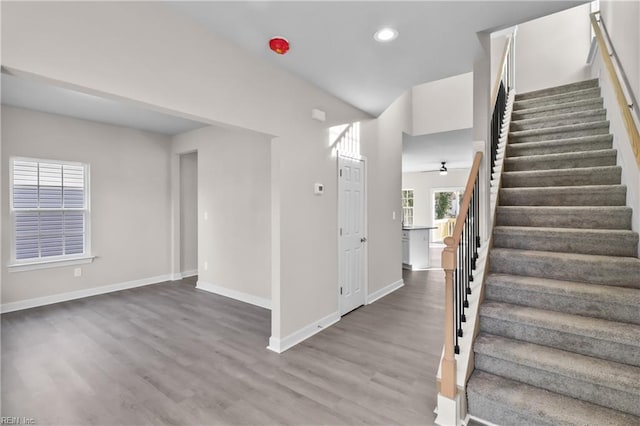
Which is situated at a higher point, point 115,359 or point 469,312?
point 469,312

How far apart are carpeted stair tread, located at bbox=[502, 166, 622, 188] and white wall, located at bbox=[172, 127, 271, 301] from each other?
298cm

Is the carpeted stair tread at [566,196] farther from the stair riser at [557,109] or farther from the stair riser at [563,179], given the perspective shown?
the stair riser at [557,109]

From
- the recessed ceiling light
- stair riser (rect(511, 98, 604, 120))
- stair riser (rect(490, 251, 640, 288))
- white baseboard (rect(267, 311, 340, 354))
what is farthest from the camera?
stair riser (rect(511, 98, 604, 120))

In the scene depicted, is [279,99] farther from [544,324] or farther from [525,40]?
[525,40]

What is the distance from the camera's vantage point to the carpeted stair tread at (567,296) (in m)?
2.01

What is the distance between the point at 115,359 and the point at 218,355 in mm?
916

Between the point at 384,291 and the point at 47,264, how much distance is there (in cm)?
495

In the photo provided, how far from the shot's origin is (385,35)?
2377 mm

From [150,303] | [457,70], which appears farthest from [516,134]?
[150,303]

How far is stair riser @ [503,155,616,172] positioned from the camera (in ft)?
9.89

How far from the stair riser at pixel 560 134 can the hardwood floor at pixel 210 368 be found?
2446 millimetres

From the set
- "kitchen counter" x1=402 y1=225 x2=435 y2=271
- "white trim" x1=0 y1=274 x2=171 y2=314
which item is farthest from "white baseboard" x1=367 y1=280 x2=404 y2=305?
"white trim" x1=0 y1=274 x2=171 y2=314

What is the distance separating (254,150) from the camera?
4.44 meters

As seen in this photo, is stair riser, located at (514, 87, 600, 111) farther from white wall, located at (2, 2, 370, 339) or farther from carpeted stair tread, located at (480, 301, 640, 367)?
carpeted stair tread, located at (480, 301, 640, 367)
